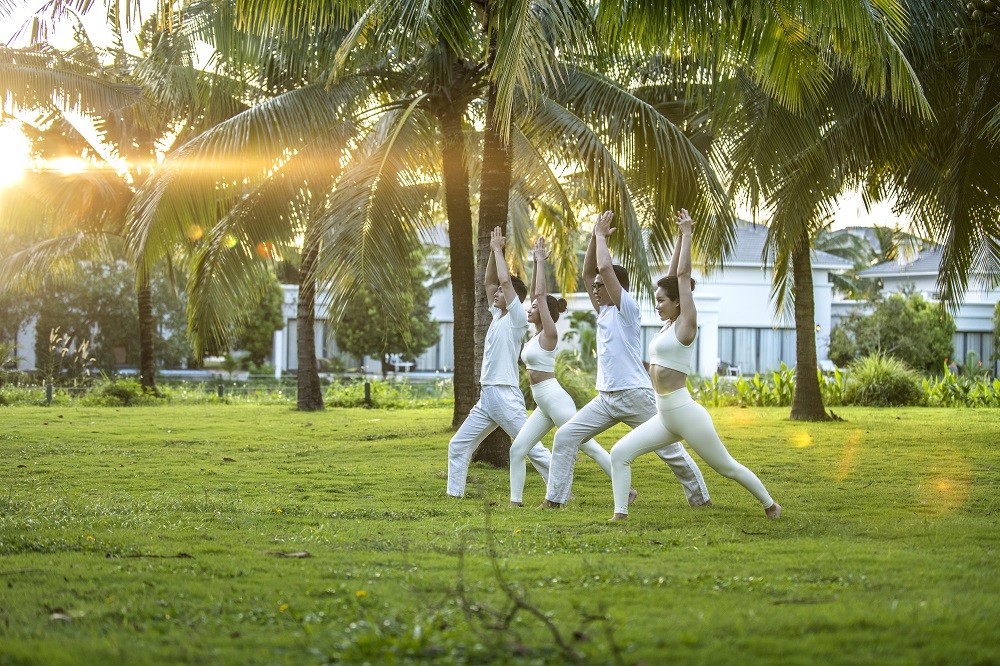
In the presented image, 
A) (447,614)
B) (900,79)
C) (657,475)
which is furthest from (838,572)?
(657,475)

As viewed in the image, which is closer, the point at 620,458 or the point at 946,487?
the point at 620,458

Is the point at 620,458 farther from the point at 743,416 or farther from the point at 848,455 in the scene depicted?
the point at 743,416

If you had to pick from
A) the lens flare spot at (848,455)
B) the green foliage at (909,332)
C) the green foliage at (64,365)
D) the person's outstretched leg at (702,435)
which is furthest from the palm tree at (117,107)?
the green foliage at (909,332)

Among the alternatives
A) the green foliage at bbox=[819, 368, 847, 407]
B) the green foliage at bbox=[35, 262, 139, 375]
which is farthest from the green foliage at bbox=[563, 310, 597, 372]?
the green foliage at bbox=[35, 262, 139, 375]

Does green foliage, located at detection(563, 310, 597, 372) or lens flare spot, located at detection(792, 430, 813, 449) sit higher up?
green foliage, located at detection(563, 310, 597, 372)

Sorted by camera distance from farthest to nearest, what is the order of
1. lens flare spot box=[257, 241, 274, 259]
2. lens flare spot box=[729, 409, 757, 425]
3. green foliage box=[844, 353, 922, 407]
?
green foliage box=[844, 353, 922, 407], lens flare spot box=[729, 409, 757, 425], lens flare spot box=[257, 241, 274, 259]

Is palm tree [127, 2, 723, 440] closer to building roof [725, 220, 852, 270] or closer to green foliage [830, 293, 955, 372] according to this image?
green foliage [830, 293, 955, 372]

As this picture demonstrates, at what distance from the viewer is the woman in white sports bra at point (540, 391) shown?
924 centimetres

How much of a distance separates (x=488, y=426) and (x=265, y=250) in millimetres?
5969

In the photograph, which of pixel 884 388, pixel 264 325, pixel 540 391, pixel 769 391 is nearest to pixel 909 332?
pixel 884 388

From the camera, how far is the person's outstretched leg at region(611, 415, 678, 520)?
27.2 feet

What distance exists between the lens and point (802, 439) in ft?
53.3

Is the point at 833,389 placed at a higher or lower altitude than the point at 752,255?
lower

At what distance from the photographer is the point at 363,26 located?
960cm
